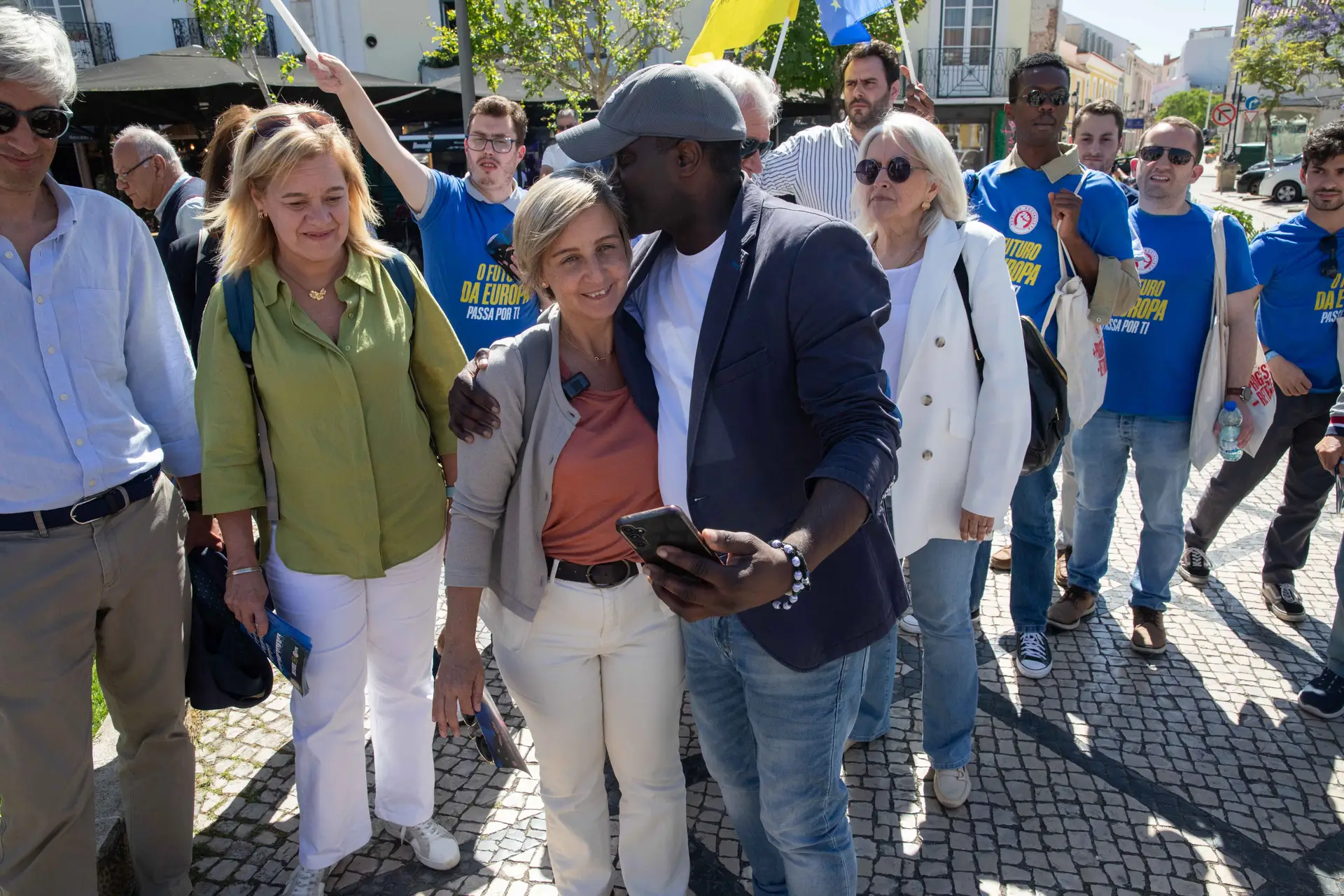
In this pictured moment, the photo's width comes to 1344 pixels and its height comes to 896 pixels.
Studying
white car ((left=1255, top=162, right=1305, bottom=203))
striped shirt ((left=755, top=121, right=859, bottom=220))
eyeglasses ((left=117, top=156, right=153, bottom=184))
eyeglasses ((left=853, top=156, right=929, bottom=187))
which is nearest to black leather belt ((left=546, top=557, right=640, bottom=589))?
eyeglasses ((left=853, top=156, right=929, bottom=187))

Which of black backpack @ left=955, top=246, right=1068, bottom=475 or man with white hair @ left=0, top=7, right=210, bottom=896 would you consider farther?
black backpack @ left=955, top=246, right=1068, bottom=475

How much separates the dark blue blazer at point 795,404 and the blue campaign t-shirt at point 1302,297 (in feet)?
9.80

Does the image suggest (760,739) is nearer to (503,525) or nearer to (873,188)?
(503,525)

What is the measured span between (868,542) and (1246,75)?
114 ft

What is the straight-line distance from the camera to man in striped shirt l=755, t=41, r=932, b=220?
4148 millimetres

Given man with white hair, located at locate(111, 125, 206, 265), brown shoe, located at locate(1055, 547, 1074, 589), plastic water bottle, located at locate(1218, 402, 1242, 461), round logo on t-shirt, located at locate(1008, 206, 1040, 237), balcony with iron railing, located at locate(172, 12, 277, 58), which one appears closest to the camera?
round logo on t-shirt, located at locate(1008, 206, 1040, 237)

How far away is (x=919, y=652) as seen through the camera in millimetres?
3938

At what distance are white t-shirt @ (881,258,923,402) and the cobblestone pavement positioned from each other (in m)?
1.35

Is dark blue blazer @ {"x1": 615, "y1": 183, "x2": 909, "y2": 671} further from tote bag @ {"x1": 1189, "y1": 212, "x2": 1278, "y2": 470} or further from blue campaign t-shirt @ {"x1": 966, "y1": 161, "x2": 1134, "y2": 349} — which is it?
tote bag @ {"x1": 1189, "y1": 212, "x2": 1278, "y2": 470}

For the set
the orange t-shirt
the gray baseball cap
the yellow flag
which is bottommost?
the orange t-shirt

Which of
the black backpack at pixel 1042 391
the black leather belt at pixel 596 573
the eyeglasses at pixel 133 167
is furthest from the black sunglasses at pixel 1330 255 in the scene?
the eyeglasses at pixel 133 167

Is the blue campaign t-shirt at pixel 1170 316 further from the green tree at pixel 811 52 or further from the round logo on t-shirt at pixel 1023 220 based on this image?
the green tree at pixel 811 52

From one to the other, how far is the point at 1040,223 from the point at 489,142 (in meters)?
2.22

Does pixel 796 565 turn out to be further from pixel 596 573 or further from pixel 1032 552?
pixel 1032 552
